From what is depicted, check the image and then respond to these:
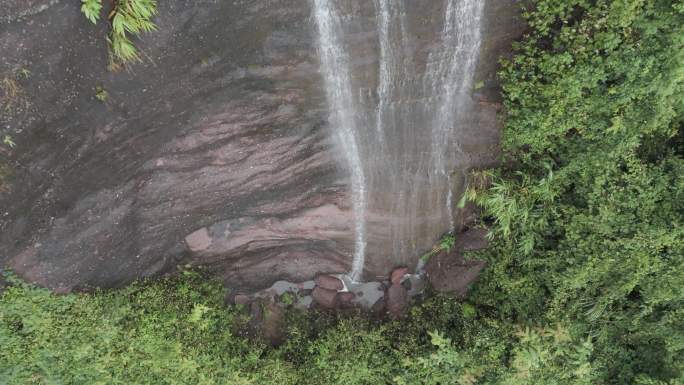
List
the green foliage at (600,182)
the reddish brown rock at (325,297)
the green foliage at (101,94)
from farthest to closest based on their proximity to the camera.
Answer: the reddish brown rock at (325,297) → the green foliage at (101,94) → the green foliage at (600,182)

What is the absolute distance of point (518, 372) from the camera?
23.8 ft

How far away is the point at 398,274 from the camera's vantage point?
9648 mm

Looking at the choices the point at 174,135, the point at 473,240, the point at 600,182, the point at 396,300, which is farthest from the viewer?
the point at 396,300

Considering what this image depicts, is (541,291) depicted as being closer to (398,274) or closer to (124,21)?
(398,274)

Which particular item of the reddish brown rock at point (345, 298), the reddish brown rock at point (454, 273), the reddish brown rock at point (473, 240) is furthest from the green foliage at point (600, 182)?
the reddish brown rock at point (345, 298)

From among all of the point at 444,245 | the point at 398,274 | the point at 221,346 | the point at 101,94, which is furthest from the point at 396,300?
the point at 101,94

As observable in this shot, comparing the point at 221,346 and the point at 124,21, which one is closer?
the point at 124,21

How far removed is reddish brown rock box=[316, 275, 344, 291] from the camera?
9727 mm

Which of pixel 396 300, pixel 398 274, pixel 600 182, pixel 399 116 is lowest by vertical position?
pixel 396 300

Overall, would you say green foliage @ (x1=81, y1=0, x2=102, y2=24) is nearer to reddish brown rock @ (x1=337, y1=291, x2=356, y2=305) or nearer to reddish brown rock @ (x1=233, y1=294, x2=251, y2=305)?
reddish brown rock @ (x1=233, y1=294, x2=251, y2=305)

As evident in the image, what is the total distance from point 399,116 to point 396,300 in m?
4.15

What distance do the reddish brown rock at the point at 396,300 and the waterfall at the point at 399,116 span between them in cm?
64

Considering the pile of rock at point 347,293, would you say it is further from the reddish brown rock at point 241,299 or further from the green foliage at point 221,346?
the green foliage at point 221,346

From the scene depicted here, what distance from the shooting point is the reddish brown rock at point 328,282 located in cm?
973
